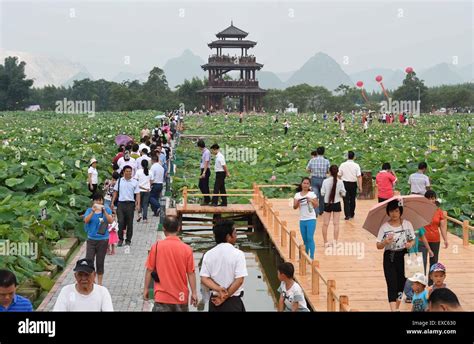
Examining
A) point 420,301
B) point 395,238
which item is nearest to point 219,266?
point 420,301

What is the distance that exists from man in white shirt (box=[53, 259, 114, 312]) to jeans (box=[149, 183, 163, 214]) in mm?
8202

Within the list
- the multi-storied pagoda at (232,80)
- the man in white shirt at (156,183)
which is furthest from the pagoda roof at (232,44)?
the man in white shirt at (156,183)

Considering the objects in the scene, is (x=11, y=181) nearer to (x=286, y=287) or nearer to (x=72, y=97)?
(x=286, y=287)

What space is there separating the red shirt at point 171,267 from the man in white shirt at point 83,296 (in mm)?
788

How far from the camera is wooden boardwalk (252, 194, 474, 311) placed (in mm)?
7926

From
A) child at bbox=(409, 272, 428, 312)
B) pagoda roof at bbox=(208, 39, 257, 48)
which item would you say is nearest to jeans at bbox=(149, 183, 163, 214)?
child at bbox=(409, 272, 428, 312)

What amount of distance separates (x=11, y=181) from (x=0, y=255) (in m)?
5.44

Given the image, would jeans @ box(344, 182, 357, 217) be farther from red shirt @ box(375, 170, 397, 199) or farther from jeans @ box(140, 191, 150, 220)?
jeans @ box(140, 191, 150, 220)

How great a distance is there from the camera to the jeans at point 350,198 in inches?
491

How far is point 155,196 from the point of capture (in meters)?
13.7

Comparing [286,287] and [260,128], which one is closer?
[286,287]
